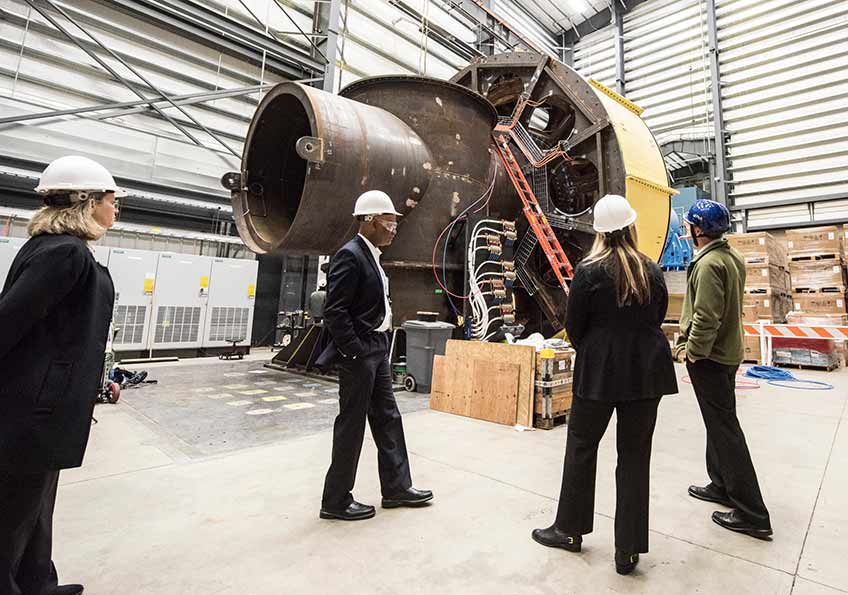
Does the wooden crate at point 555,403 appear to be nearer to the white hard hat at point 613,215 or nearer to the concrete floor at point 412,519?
the concrete floor at point 412,519

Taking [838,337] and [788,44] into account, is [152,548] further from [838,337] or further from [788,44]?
[788,44]

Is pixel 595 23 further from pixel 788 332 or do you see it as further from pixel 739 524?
pixel 739 524

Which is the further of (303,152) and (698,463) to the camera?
(303,152)

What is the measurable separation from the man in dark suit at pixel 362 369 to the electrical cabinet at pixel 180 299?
20.1 feet

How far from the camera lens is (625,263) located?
1791 mm

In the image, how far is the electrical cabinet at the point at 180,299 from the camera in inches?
279

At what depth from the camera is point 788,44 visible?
12.0 metres

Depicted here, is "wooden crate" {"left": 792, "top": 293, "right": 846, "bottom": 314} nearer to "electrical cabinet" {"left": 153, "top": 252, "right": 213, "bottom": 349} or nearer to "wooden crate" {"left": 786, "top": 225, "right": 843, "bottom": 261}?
"wooden crate" {"left": 786, "top": 225, "right": 843, "bottom": 261}

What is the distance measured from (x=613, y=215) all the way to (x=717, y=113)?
574 inches

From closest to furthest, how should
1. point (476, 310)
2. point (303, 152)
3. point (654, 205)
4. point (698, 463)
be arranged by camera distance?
1. point (698, 463)
2. point (303, 152)
3. point (476, 310)
4. point (654, 205)

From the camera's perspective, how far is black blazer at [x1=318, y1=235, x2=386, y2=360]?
81.4 inches

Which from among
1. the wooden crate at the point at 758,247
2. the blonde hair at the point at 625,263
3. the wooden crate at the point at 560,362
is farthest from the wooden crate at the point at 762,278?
the blonde hair at the point at 625,263

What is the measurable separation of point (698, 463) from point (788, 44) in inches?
575

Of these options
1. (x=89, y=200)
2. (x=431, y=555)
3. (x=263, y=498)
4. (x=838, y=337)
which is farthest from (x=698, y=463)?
(x=838, y=337)
